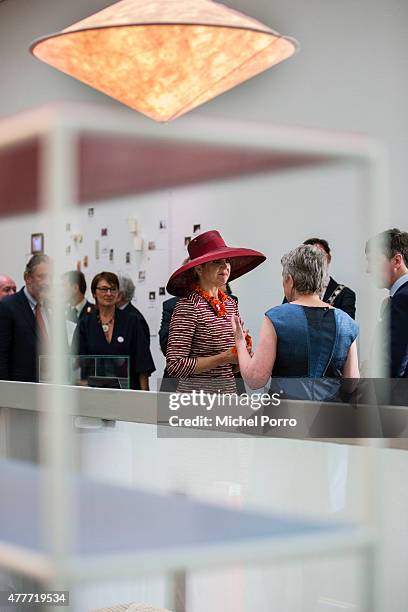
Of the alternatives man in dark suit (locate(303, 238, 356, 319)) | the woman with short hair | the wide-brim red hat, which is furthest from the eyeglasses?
the wide-brim red hat

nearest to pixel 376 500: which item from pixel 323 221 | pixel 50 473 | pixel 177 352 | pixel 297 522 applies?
pixel 297 522

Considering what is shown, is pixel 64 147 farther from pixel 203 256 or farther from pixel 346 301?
pixel 346 301

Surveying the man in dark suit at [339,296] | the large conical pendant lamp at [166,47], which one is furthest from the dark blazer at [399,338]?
the man in dark suit at [339,296]

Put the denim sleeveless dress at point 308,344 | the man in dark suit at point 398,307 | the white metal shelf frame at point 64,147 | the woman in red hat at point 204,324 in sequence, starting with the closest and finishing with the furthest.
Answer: the white metal shelf frame at point 64,147 → the denim sleeveless dress at point 308,344 → the man in dark suit at point 398,307 → the woman in red hat at point 204,324

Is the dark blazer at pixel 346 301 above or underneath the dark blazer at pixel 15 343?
above

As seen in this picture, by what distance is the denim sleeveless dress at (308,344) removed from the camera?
8.65ft

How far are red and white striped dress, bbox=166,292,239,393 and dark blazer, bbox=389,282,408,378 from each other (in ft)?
1.73

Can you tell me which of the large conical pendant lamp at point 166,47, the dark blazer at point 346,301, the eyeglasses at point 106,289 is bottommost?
the dark blazer at point 346,301

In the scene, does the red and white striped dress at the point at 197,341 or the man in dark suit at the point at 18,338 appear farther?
the red and white striped dress at the point at 197,341

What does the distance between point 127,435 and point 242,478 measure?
0.33m

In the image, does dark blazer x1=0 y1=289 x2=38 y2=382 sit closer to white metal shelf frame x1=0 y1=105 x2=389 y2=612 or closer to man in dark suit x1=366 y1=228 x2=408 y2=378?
white metal shelf frame x1=0 y1=105 x2=389 y2=612

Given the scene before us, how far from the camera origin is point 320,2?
19.4 feet

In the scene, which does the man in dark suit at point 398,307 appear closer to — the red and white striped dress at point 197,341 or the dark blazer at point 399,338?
the dark blazer at point 399,338

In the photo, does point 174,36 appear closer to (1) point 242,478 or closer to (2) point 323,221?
(1) point 242,478
